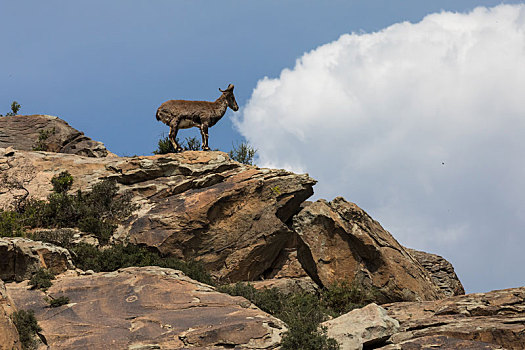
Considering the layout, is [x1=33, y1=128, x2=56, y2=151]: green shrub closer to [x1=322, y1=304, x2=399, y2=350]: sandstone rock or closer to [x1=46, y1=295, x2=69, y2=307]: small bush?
[x1=46, y1=295, x2=69, y2=307]: small bush

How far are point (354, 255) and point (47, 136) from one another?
63.9 feet

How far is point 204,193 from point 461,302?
31.9ft

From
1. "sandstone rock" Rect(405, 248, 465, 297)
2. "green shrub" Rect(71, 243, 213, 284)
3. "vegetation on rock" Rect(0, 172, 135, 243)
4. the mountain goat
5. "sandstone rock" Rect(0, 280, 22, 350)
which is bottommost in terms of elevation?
"sandstone rock" Rect(0, 280, 22, 350)

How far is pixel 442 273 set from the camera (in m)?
22.9

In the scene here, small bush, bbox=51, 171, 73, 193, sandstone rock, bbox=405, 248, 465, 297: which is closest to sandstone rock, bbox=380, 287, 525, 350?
sandstone rock, bbox=405, 248, 465, 297

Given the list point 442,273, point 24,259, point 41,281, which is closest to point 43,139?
point 24,259

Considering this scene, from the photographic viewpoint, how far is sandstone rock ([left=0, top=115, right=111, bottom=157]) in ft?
98.4

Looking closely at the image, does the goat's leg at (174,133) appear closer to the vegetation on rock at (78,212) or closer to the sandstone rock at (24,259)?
the vegetation on rock at (78,212)

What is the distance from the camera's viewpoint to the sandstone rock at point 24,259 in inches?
534

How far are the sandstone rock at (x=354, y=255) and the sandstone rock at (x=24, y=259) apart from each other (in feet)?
28.5

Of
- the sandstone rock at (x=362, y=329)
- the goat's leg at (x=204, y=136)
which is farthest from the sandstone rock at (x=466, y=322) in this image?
the goat's leg at (x=204, y=136)

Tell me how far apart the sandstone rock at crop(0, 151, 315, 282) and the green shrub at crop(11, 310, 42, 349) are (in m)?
7.41

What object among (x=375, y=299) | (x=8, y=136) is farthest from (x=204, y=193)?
(x=8, y=136)

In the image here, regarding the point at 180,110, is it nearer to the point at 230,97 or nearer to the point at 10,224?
the point at 230,97
